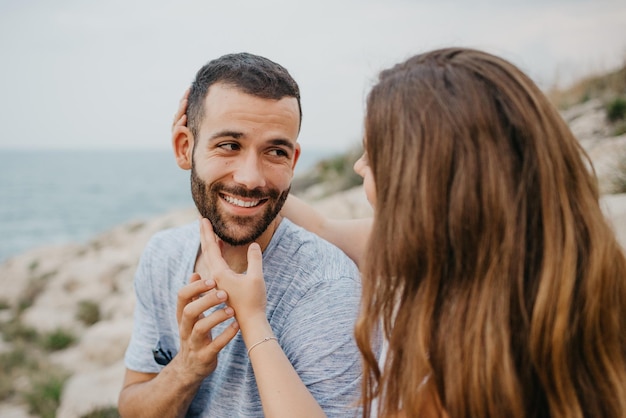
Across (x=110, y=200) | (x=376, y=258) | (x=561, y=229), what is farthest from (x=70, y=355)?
(x=110, y=200)

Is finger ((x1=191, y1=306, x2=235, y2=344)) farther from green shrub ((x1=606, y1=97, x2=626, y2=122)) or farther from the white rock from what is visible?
green shrub ((x1=606, y1=97, x2=626, y2=122))

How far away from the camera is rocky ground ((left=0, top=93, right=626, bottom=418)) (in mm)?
5852

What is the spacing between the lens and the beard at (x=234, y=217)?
8.69 feet

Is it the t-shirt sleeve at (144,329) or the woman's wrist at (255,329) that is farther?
the t-shirt sleeve at (144,329)

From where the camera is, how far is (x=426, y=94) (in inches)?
70.8

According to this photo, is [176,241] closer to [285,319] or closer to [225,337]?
[285,319]

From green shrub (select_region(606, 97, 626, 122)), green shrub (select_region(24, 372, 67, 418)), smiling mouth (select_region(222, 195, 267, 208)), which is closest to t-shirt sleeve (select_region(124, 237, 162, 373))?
smiling mouth (select_region(222, 195, 267, 208))

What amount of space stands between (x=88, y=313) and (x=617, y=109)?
30.7 ft

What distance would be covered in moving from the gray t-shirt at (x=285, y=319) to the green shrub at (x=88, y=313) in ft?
24.0

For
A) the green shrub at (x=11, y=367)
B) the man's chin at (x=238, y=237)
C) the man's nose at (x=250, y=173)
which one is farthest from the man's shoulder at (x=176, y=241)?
the green shrub at (x=11, y=367)

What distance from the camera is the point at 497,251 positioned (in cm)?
172

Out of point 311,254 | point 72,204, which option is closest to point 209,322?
point 311,254

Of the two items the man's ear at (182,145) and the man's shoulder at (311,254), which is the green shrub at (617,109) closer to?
the man's shoulder at (311,254)

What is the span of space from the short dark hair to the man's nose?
0.32 metres
